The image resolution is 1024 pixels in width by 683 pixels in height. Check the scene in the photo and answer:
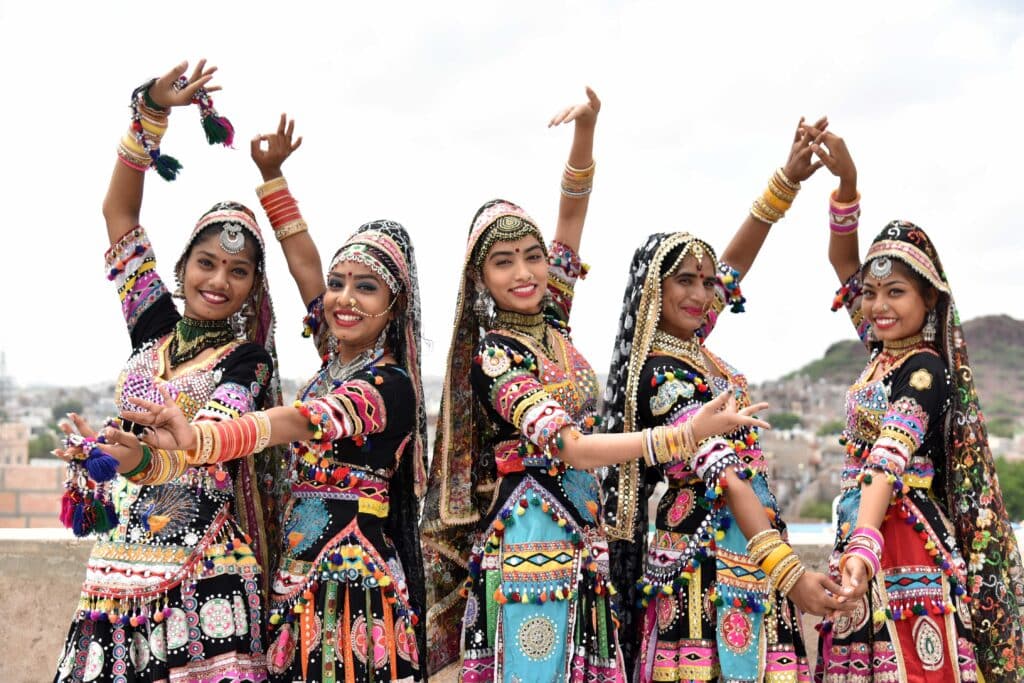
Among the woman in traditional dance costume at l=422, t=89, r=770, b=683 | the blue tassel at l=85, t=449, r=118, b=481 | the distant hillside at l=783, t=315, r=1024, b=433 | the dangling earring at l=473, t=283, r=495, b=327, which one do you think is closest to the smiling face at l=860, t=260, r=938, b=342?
the woman in traditional dance costume at l=422, t=89, r=770, b=683

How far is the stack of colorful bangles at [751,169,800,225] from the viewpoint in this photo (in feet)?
14.9

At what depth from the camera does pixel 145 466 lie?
10.9 feet

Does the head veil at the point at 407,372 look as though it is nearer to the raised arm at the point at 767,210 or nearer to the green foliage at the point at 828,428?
the raised arm at the point at 767,210

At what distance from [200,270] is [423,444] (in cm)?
112

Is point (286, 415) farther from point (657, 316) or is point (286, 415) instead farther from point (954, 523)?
point (954, 523)

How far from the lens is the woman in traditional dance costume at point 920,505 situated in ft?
12.8

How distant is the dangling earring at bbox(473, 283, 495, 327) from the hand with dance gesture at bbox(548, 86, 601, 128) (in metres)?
0.84

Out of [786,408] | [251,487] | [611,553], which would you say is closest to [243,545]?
[251,487]

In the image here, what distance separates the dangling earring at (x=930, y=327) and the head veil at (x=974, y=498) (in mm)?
42

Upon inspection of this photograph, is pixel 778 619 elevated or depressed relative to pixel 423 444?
depressed

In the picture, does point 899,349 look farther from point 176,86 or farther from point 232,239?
point 176,86

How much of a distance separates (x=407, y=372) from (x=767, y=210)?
6.00 ft

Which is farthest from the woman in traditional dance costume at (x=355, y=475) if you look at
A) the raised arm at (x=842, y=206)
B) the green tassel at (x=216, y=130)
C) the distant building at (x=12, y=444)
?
the distant building at (x=12, y=444)

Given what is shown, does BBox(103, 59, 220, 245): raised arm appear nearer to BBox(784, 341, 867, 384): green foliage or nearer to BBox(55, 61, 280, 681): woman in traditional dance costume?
BBox(55, 61, 280, 681): woman in traditional dance costume
